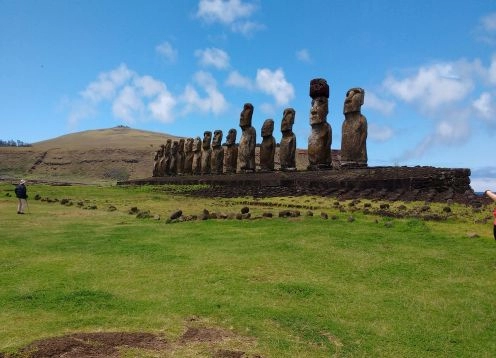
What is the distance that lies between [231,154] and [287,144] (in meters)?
6.58

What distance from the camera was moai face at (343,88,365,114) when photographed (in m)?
17.3

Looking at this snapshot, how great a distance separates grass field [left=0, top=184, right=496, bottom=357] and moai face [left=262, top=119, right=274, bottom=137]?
14.6 m

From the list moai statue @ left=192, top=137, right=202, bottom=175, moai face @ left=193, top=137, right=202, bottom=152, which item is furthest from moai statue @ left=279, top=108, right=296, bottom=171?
moai face @ left=193, top=137, right=202, bottom=152

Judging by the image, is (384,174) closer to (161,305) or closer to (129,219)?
(129,219)

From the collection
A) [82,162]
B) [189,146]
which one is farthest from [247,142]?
[82,162]

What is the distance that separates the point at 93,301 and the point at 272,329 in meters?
1.82

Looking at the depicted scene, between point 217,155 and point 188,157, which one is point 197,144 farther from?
point 217,155

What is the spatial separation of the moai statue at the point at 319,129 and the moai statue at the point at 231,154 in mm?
8772

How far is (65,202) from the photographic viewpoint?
644 inches

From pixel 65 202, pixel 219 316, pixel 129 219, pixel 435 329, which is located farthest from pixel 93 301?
pixel 65 202

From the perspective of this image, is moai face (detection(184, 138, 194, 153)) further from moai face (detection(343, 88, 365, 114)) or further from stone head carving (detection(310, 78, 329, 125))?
moai face (detection(343, 88, 365, 114))

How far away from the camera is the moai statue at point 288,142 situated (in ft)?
71.6

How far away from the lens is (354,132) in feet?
56.5

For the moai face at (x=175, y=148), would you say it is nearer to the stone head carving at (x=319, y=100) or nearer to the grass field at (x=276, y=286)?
the stone head carving at (x=319, y=100)
